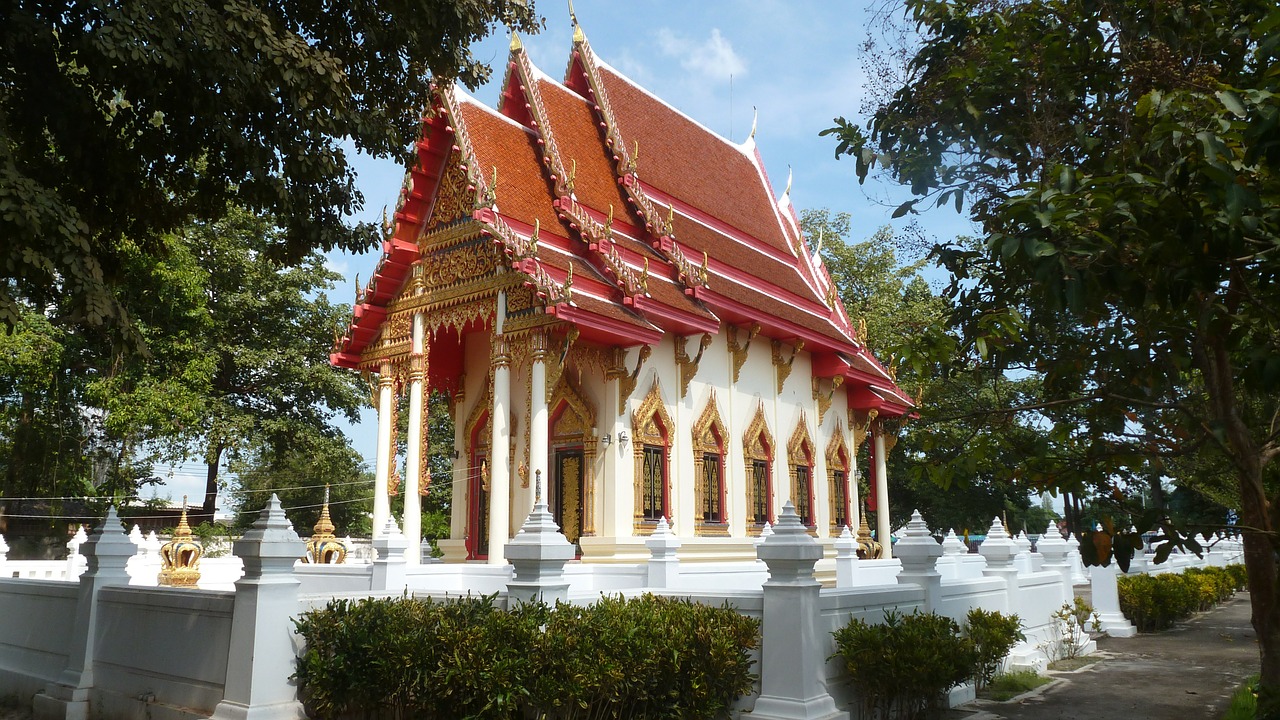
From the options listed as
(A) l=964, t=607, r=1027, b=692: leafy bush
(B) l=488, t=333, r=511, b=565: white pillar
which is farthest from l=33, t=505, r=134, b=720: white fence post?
(A) l=964, t=607, r=1027, b=692: leafy bush

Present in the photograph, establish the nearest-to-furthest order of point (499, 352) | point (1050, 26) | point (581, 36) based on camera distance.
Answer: point (1050, 26)
point (499, 352)
point (581, 36)

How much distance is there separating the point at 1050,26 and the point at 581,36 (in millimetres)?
12623

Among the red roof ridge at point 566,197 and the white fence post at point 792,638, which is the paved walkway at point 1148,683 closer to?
the white fence post at point 792,638

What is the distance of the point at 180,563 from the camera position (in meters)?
16.3

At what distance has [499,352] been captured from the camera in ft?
42.1

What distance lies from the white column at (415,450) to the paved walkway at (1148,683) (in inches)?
293

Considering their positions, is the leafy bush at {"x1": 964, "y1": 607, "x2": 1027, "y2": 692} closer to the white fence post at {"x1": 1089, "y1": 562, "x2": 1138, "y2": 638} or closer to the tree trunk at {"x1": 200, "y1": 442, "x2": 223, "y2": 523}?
the white fence post at {"x1": 1089, "y1": 562, "x2": 1138, "y2": 638}

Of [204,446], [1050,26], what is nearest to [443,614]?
[1050,26]

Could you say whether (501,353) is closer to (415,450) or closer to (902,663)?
(415,450)

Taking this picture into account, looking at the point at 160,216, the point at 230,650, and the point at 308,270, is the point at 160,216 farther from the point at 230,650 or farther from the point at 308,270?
the point at 308,270

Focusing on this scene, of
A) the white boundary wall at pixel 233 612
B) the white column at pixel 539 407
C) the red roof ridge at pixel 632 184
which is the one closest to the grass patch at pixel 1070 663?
the white boundary wall at pixel 233 612

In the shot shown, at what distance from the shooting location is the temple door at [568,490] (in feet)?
44.7

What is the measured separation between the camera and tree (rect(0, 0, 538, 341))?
593 cm

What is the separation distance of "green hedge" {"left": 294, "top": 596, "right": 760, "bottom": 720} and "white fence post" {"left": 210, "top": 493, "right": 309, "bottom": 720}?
0.14 meters
